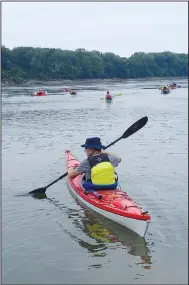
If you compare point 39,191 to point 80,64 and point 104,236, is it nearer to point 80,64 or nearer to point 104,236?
A: point 104,236

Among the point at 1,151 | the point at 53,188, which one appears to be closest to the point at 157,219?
the point at 53,188

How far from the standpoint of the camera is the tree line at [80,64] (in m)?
74.9

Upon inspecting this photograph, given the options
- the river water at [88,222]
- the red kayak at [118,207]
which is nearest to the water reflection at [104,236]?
the river water at [88,222]

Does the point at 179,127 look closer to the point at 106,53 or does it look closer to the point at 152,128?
the point at 152,128

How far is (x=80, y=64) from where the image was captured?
8438 cm

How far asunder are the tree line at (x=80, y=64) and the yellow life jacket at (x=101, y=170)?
196 feet

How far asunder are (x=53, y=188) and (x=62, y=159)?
320 cm

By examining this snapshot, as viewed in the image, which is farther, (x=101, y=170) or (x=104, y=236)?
(x=101, y=170)

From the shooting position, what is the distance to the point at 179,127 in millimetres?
21250

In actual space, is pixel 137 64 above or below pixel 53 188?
above

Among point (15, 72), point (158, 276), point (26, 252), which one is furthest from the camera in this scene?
point (15, 72)

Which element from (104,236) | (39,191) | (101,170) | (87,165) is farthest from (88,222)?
(39,191)

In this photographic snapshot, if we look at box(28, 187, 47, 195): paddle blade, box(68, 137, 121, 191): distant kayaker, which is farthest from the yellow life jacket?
box(28, 187, 47, 195): paddle blade

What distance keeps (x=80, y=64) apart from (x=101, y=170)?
77123mm
